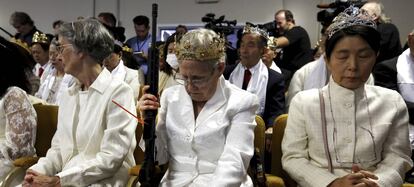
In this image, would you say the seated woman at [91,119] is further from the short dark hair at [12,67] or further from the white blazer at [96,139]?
the short dark hair at [12,67]

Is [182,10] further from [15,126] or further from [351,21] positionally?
[351,21]

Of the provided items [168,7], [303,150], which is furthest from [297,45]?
[303,150]

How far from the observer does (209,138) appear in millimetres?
2039

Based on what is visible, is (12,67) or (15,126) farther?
(12,67)

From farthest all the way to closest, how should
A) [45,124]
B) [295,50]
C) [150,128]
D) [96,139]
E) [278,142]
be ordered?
[295,50]
[45,124]
[278,142]
[96,139]
[150,128]

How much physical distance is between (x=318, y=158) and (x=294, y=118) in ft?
0.65

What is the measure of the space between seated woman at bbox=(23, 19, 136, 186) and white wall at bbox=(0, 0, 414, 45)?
5.08 m

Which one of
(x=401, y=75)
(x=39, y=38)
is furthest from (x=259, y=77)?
(x=39, y=38)

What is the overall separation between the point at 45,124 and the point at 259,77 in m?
1.65

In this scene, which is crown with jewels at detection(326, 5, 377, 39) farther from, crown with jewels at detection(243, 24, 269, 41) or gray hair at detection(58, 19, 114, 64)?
crown with jewels at detection(243, 24, 269, 41)

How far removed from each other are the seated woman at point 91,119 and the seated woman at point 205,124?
0.22 m

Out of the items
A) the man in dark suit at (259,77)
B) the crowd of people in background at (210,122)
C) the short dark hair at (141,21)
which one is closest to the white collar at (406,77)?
the crowd of people in background at (210,122)

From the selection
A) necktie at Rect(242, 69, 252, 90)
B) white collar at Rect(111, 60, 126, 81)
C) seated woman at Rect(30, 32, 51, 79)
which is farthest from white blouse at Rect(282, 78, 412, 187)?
seated woman at Rect(30, 32, 51, 79)

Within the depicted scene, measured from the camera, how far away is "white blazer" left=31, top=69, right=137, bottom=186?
7.11ft
